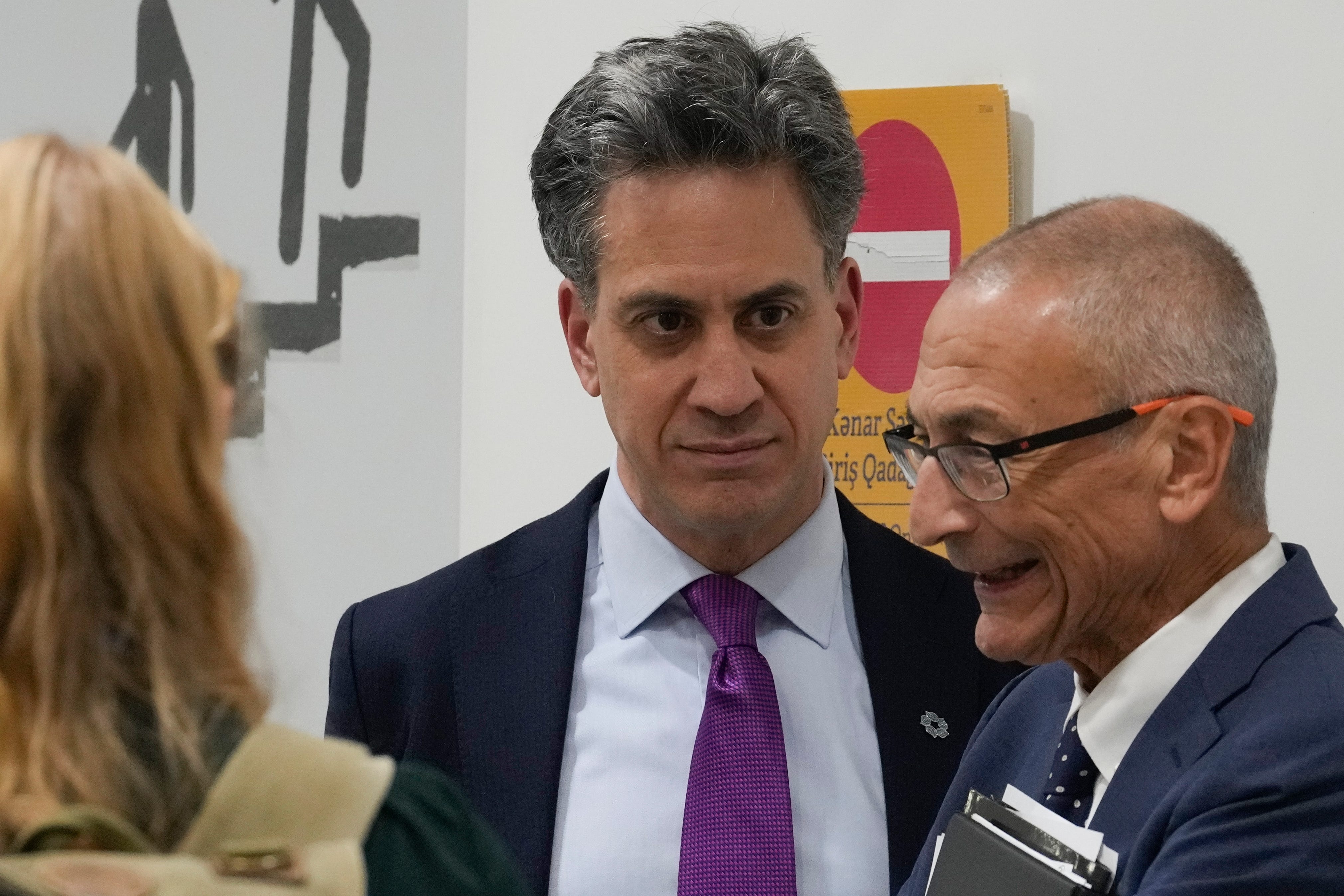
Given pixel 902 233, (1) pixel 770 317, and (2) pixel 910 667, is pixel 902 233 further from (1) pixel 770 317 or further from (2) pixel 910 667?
(2) pixel 910 667

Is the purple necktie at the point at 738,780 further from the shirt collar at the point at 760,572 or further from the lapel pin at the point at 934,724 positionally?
the lapel pin at the point at 934,724

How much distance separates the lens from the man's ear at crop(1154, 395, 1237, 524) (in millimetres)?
1396

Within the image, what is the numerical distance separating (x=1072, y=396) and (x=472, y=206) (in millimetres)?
1722

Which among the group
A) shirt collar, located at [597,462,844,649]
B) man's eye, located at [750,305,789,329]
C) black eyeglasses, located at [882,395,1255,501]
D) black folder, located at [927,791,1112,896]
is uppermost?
man's eye, located at [750,305,789,329]

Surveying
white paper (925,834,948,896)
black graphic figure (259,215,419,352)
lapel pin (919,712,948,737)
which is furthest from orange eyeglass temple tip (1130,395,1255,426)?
black graphic figure (259,215,419,352)

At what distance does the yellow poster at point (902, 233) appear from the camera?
251 centimetres

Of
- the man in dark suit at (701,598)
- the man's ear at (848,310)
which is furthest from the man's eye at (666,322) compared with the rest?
the man's ear at (848,310)

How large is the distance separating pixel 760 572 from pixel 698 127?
537mm

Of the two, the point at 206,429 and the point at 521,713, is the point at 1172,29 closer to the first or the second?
the point at 521,713

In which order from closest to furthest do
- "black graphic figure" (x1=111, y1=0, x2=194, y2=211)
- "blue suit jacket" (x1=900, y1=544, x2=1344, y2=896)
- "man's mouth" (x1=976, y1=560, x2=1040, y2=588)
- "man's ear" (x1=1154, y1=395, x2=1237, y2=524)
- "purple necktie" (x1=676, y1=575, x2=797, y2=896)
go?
"blue suit jacket" (x1=900, y1=544, x2=1344, y2=896)
"man's ear" (x1=1154, y1=395, x2=1237, y2=524)
"man's mouth" (x1=976, y1=560, x2=1040, y2=588)
"purple necktie" (x1=676, y1=575, x2=797, y2=896)
"black graphic figure" (x1=111, y1=0, x2=194, y2=211)

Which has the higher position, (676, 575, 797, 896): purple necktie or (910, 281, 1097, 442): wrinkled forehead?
(910, 281, 1097, 442): wrinkled forehead

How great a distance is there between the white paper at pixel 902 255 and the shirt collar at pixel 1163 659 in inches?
47.0

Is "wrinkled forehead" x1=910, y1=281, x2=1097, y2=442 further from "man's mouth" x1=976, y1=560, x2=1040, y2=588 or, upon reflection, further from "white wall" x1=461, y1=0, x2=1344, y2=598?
"white wall" x1=461, y1=0, x2=1344, y2=598

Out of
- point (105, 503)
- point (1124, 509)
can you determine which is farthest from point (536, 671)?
point (105, 503)
